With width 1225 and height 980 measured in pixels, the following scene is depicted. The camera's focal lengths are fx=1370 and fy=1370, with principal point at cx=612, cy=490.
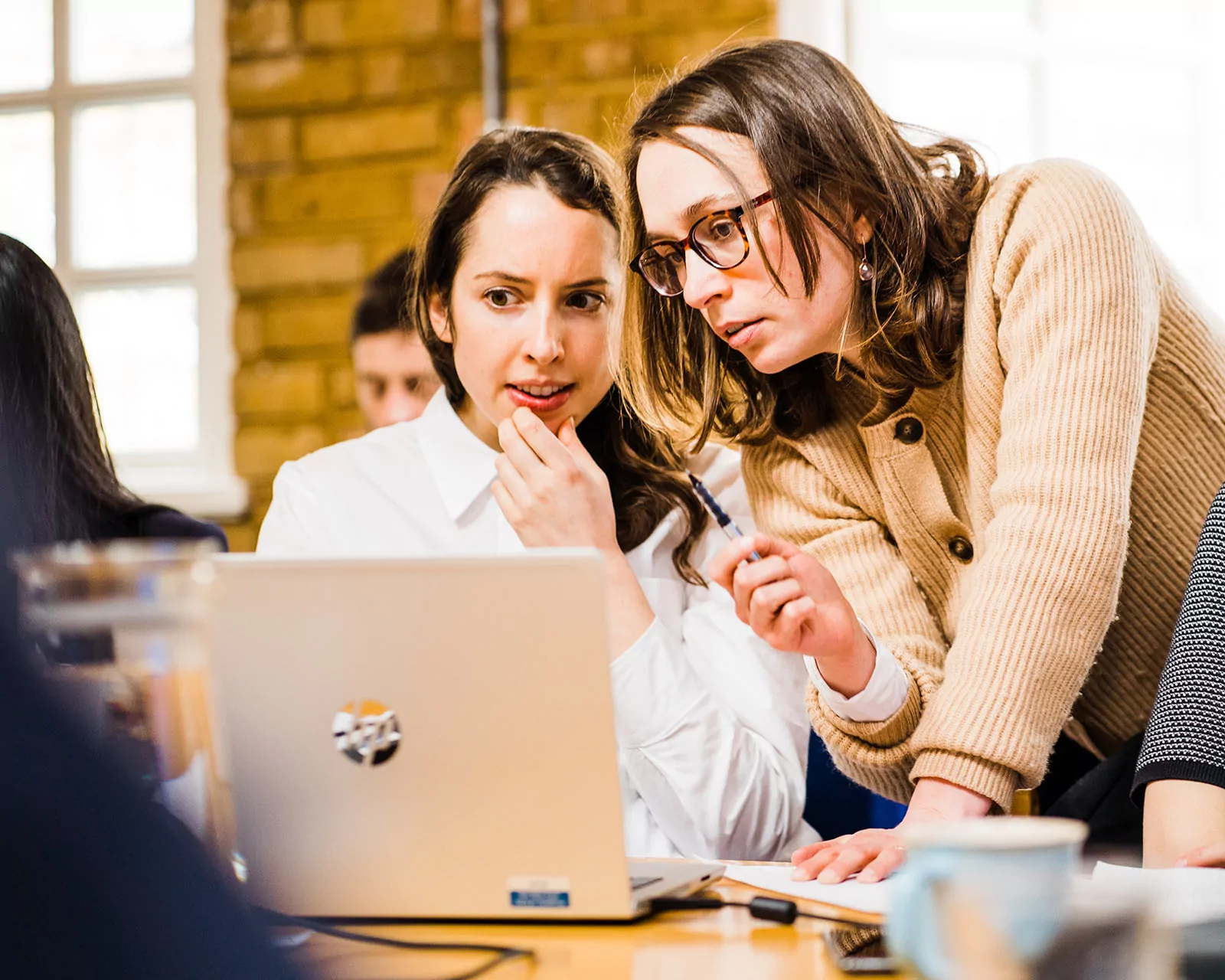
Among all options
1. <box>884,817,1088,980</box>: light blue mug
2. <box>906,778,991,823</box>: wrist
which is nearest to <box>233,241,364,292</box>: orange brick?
<box>906,778,991,823</box>: wrist

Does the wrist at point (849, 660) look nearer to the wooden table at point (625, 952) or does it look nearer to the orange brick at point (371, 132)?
the wooden table at point (625, 952)

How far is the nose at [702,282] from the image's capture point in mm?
1425

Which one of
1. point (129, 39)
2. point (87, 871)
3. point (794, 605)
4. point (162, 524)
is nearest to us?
point (87, 871)

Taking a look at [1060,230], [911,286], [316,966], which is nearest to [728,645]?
[911,286]

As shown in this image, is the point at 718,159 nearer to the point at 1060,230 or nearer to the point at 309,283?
the point at 1060,230

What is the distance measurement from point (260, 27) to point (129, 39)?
1.93ft

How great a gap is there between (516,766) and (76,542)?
43.8 inches

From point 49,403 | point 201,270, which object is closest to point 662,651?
point 49,403

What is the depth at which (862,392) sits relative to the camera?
159 cm

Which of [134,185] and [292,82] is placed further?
[134,185]

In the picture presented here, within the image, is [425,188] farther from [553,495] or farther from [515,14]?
[553,495]

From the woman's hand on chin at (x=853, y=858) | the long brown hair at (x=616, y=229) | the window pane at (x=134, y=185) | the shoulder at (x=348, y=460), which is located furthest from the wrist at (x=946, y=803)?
the window pane at (x=134, y=185)

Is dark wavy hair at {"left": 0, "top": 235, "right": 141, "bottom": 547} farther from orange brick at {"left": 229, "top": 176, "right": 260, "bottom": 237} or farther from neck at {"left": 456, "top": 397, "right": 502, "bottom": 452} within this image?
orange brick at {"left": 229, "top": 176, "right": 260, "bottom": 237}

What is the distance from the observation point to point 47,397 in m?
1.73
